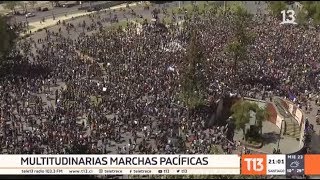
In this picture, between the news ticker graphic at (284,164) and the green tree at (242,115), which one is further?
the green tree at (242,115)

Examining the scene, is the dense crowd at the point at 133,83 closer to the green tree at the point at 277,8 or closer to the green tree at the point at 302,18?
the green tree at the point at 302,18

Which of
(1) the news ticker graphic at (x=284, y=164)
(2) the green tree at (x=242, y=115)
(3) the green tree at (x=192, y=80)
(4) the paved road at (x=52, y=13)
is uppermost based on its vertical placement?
(4) the paved road at (x=52, y=13)

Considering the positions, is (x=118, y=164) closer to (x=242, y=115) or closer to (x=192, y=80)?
(x=242, y=115)

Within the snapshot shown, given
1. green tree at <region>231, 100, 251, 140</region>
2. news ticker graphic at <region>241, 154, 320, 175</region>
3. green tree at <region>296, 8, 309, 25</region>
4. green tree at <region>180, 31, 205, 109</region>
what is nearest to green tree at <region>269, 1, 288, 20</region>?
green tree at <region>296, 8, 309, 25</region>

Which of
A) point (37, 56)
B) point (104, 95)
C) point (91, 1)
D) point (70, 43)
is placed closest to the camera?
point (104, 95)

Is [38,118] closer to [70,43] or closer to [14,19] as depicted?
[70,43]

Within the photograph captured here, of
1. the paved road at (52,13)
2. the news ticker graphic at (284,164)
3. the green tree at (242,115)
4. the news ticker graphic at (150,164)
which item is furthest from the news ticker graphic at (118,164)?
the paved road at (52,13)

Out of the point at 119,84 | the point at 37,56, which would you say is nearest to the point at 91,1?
the point at 37,56
